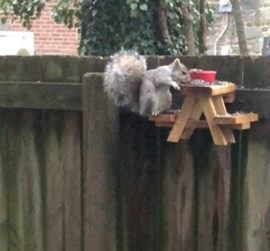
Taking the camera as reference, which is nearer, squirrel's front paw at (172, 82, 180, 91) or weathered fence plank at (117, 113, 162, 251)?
squirrel's front paw at (172, 82, 180, 91)

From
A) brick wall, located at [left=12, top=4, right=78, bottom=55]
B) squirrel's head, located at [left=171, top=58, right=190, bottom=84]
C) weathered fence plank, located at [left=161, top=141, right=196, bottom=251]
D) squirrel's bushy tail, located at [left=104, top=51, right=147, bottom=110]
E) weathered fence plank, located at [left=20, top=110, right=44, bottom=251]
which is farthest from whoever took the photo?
brick wall, located at [left=12, top=4, right=78, bottom=55]

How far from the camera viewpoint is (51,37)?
1225 cm

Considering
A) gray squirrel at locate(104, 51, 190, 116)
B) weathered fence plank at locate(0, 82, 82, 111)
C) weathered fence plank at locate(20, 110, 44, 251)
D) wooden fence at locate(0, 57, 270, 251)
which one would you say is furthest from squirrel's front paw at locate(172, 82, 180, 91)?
weathered fence plank at locate(20, 110, 44, 251)

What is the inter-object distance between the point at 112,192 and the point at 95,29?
9.46ft

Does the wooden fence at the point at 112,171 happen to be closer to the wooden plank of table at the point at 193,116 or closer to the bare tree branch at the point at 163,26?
the wooden plank of table at the point at 193,116

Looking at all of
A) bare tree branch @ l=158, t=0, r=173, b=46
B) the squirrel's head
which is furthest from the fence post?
bare tree branch @ l=158, t=0, r=173, b=46

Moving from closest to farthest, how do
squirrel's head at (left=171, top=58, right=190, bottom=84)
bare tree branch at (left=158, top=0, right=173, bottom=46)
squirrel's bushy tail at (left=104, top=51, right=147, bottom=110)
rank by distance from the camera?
squirrel's head at (left=171, top=58, right=190, bottom=84) < squirrel's bushy tail at (left=104, top=51, right=147, bottom=110) < bare tree branch at (left=158, top=0, right=173, bottom=46)

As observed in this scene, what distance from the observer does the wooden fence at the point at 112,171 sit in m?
3.01

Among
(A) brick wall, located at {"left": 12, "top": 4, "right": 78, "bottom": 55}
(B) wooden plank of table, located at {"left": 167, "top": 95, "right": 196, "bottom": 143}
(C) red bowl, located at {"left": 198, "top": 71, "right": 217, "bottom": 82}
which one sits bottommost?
(B) wooden plank of table, located at {"left": 167, "top": 95, "right": 196, "bottom": 143}

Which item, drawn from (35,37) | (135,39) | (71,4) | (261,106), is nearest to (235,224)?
(261,106)

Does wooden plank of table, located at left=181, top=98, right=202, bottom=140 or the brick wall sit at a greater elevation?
the brick wall

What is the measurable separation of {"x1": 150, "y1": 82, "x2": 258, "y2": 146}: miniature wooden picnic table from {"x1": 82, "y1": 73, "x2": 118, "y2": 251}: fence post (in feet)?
1.06

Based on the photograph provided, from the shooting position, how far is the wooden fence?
301cm

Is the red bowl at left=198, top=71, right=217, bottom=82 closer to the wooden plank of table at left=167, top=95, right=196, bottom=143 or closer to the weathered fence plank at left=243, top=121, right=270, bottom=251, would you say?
the wooden plank of table at left=167, top=95, right=196, bottom=143
